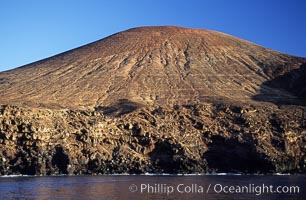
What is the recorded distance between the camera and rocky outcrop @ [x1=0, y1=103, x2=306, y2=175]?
279 ft

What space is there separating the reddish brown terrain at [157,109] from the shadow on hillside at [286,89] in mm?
276

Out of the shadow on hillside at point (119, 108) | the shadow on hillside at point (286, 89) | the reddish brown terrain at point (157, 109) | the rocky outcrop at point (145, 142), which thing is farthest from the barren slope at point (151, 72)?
the rocky outcrop at point (145, 142)

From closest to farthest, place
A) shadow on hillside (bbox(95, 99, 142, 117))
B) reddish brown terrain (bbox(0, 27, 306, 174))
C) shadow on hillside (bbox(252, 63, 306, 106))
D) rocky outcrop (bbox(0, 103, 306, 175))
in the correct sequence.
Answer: rocky outcrop (bbox(0, 103, 306, 175)), reddish brown terrain (bbox(0, 27, 306, 174)), shadow on hillside (bbox(95, 99, 142, 117)), shadow on hillside (bbox(252, 63, 306, 106))

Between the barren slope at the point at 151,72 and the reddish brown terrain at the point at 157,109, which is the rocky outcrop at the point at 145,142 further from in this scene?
the barren slope at the point at 151,72

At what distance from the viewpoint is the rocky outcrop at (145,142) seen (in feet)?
279

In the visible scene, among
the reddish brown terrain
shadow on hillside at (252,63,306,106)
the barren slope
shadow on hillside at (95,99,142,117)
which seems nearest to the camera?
the reddish brown terrain

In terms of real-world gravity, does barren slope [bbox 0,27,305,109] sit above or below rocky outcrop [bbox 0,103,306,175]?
above

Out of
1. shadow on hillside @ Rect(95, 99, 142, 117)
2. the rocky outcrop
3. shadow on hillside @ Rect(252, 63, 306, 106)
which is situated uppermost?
shadow on hillside @ Rect(252, 63, 306, 106)

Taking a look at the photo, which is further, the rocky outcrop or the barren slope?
the barren slope

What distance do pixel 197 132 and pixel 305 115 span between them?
26.0 m

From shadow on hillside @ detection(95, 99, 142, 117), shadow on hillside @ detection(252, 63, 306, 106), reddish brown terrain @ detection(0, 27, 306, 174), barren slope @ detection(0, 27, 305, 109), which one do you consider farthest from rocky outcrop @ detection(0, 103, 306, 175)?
barren slope @ detection(0, 27, 305, 109)

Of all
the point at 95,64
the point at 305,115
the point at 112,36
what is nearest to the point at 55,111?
the point at 95,64

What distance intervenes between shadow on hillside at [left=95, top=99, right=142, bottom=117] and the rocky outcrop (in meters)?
2.89

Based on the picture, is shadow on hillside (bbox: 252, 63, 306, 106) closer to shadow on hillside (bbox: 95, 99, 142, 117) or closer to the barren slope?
the barren slope
